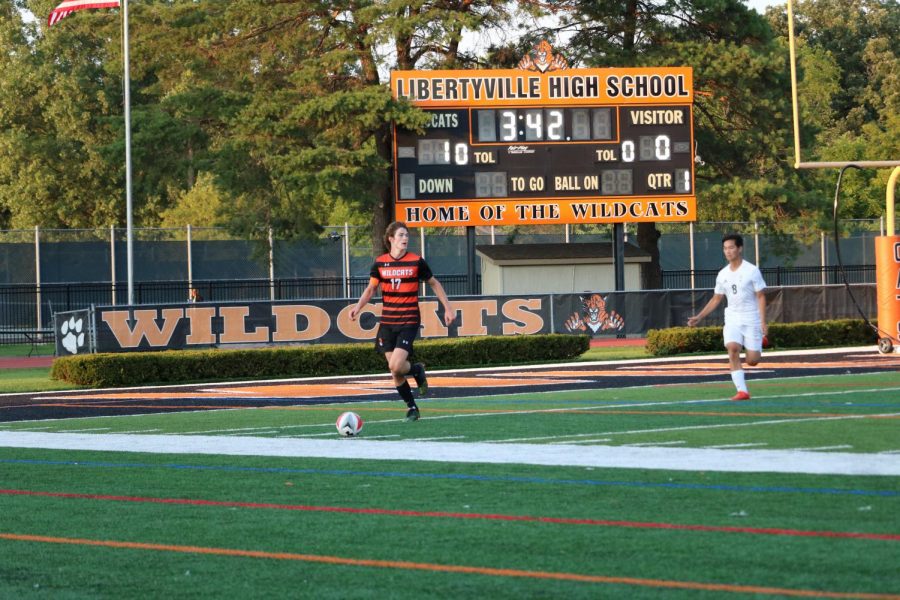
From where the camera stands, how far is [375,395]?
63.1ft

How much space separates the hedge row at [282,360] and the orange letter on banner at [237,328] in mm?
1549

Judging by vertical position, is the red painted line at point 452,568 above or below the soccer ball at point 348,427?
below

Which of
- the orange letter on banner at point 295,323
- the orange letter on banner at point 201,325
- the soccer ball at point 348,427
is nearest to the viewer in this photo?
the soccer ball at point 348,427

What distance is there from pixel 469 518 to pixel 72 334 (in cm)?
2116

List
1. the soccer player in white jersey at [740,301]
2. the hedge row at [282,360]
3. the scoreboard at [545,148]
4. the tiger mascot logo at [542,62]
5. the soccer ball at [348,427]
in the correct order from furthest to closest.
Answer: the tiger mascot logo at [542,62]
the scoreboard at [545,148]
the hedge row at [282,360]
the soccer player in white jersey at [740,301]
the soccer ball at [348,427]

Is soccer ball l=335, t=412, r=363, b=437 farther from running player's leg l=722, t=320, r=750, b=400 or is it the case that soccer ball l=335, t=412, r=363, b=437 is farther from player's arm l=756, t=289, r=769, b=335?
player's arm l=756, t=289, r=769, b=335

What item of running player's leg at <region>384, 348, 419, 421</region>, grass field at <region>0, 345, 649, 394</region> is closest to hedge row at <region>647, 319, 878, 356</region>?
grass field at <region>0, 345, 649, 394</region>

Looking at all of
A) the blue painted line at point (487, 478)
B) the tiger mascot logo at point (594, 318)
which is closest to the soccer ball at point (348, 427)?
the blue painted line at point (487, 478)

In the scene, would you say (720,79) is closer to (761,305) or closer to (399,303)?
(761,305)

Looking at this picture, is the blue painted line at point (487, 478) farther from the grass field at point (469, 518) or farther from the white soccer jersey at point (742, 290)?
the white soccer jersey at point (742, 290)

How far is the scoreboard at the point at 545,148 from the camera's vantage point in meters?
31.1

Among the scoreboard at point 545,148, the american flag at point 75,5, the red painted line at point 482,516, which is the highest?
the american flag at point 75,5

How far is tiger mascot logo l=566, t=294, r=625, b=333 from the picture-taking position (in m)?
30.3

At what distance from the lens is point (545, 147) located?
3134 cm
